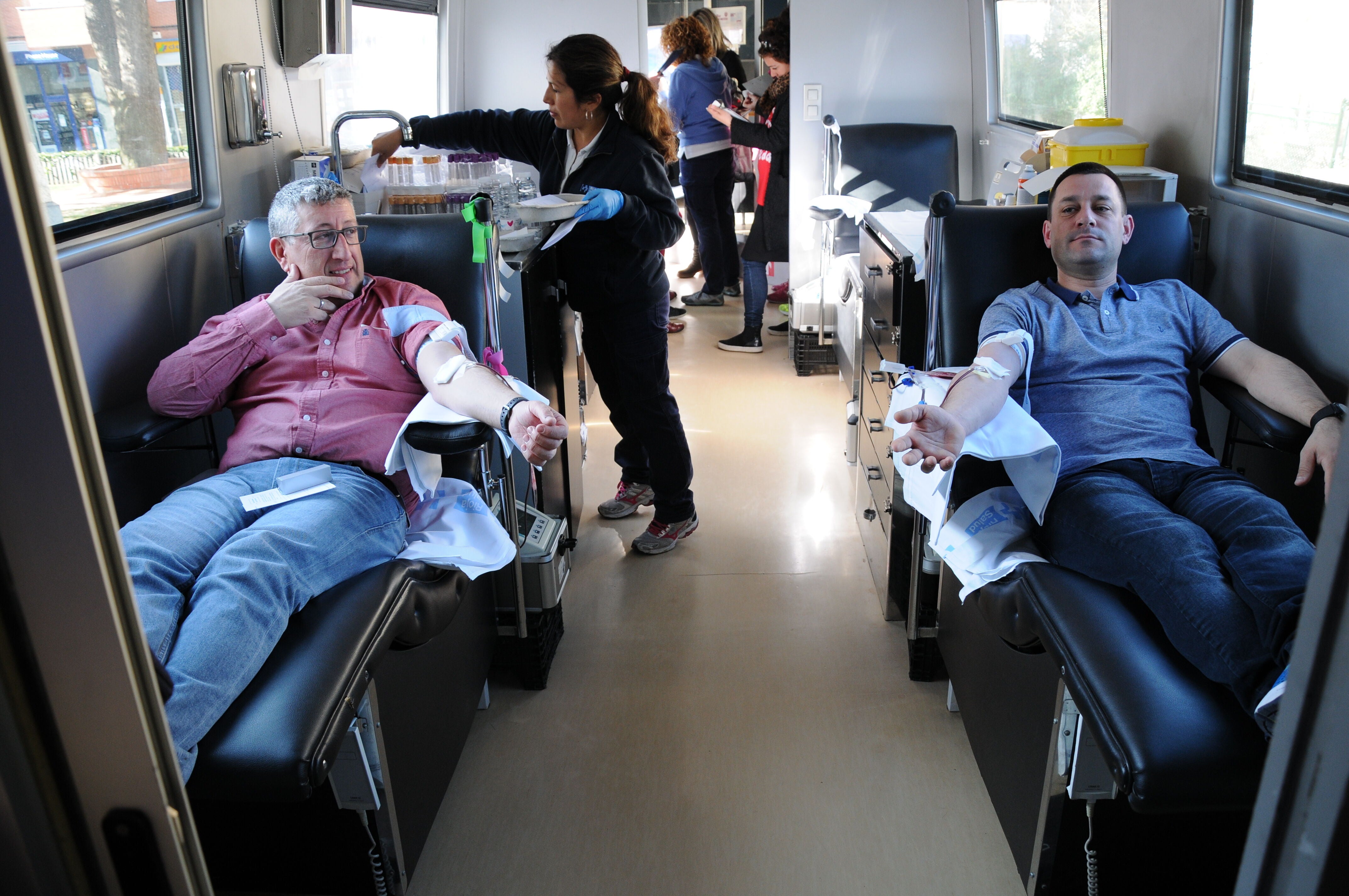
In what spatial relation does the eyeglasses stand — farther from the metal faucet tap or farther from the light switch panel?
the light switch panel

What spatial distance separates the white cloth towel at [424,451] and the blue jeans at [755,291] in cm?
317

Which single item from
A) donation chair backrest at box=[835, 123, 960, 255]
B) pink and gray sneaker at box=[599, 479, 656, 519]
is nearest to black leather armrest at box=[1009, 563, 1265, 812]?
pink and gray sneaker at box=[599, 479, 656, 519]

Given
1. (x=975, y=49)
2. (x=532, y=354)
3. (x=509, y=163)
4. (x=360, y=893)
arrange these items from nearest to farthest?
(x=360, y=893) → (x=532, y=354) → (x=509, y=163) → (x=975, y=49)

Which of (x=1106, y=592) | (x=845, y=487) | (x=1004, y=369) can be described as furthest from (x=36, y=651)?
(x=845, y=487)

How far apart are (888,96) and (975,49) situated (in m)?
0.44

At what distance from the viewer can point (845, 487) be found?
11.1 feet

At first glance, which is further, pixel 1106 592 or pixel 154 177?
pixel 154 177

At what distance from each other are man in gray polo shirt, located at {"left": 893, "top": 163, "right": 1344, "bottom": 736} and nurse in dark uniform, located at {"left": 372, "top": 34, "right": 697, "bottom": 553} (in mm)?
984

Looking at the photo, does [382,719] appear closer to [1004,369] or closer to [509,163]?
[1004,369]

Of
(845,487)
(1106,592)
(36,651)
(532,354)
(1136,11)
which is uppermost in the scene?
(1136,11)

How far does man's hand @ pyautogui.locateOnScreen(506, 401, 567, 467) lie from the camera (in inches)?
63.9

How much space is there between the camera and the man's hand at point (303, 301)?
75.9 inches

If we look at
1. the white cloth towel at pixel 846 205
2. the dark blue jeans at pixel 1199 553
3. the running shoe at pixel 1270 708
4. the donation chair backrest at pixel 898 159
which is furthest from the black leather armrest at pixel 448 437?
the donation chair backrest at pixel 898 159

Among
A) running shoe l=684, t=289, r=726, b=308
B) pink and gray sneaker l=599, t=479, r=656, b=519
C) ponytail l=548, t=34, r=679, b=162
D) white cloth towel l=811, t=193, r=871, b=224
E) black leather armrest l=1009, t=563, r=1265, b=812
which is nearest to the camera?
black leather armrest l=1009, t=563, r=1265, b=812
